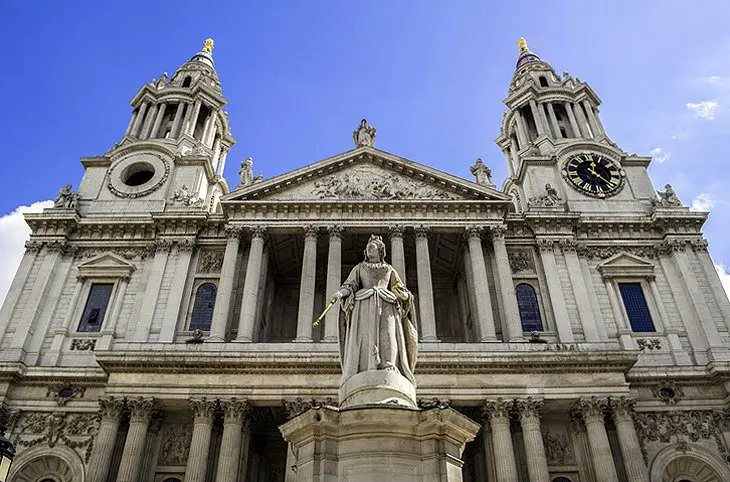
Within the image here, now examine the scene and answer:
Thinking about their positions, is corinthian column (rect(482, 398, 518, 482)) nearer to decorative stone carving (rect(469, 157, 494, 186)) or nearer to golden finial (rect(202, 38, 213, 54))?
decorative stone carving (rect(469, 157, 494, 186))

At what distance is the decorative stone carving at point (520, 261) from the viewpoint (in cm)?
2866

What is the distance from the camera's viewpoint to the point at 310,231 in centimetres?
2792

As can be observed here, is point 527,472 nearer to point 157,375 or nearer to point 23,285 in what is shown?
point 157,375

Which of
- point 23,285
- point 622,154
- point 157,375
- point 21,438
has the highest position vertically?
point 622,154

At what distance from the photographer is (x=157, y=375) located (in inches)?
889

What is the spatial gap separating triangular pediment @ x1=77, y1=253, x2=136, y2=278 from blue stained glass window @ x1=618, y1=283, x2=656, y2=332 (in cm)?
2366

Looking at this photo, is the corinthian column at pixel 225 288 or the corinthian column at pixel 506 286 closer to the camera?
the corinthian column at pixel 225 288

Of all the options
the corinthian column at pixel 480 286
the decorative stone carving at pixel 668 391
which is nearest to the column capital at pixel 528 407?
the corinthian column at pixel 480 286

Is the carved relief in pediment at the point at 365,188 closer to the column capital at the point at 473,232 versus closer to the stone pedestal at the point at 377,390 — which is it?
the column capital at the point at 473,232

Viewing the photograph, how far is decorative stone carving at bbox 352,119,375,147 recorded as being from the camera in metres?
31.6

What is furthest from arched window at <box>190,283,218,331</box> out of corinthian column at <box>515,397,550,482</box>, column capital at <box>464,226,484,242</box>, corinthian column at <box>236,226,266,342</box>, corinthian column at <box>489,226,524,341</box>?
corinthian column at <box>515,397,550,482</box>

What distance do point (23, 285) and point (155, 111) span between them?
49.8ft

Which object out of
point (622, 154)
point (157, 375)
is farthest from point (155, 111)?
point (622, 154)

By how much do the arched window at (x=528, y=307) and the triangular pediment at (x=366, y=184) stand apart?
4373 millimetres
